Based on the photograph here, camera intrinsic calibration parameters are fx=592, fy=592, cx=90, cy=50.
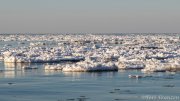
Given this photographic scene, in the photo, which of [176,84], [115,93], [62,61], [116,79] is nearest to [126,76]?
[116,79]

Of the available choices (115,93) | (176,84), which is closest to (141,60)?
(176,84)

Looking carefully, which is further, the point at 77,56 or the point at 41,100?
the point at 77,56

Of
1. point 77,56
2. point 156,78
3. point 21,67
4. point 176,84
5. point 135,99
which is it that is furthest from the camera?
point 77,56

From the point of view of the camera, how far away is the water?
2005cm

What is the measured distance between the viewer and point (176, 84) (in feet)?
75.6

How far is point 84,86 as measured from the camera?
23.1m

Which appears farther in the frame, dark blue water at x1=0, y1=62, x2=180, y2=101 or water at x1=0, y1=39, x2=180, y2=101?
dark blue water at x1=0, y1=62, x2=180, y2=101

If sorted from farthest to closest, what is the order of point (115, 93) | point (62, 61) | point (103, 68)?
point (62, 61)
point (103, 68)
point (115, 93)

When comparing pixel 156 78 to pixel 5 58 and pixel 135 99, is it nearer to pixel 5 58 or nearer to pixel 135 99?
pixel 135 99

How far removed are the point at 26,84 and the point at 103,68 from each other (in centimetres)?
576

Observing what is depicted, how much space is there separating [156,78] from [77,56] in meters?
13.3

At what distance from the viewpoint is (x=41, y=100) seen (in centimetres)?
1950

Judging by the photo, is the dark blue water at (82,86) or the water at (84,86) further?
the dark blue water at (82,86)

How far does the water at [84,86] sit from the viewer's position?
2005 cm
